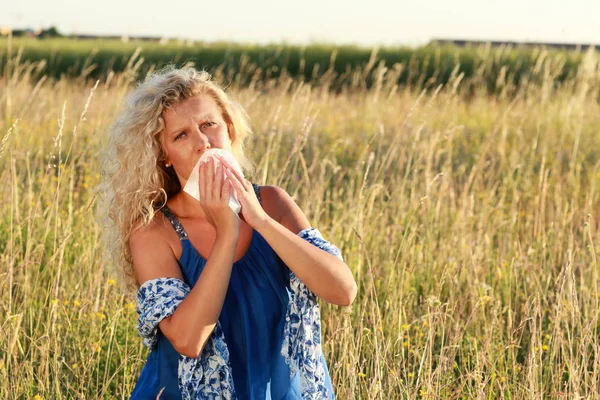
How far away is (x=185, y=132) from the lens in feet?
6.81

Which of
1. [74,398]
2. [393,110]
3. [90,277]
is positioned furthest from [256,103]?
[74,398]

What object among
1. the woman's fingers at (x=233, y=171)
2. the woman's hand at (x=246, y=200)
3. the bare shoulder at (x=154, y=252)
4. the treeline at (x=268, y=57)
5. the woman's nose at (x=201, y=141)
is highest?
the woman's nose at (x=201, y=141)

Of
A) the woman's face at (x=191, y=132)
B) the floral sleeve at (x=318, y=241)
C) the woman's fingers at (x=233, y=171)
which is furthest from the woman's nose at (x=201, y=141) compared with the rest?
the floral sleeve at (x=318, y=241)

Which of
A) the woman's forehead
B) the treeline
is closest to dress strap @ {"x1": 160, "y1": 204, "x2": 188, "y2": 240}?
the woman's forehead

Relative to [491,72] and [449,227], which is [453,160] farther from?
[491,72]

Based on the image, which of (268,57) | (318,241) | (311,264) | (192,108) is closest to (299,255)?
(311,264)

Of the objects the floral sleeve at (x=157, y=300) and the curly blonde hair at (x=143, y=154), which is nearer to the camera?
the floral sleeve at (x=157, y=300)

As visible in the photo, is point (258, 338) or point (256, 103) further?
point (256, 103)

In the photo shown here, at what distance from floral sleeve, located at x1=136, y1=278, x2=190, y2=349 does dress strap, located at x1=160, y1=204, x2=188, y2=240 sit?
15 centimetres

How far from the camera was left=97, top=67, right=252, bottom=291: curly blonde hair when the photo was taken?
6.90ft

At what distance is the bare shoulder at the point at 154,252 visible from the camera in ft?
6.58

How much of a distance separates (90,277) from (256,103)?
6087mm

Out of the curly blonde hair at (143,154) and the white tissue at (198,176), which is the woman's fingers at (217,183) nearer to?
the white tissue at (198,176)

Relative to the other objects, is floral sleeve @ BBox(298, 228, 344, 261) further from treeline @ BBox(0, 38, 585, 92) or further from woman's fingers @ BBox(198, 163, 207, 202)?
treeline @ BBox(0, 38, 585, 92)
